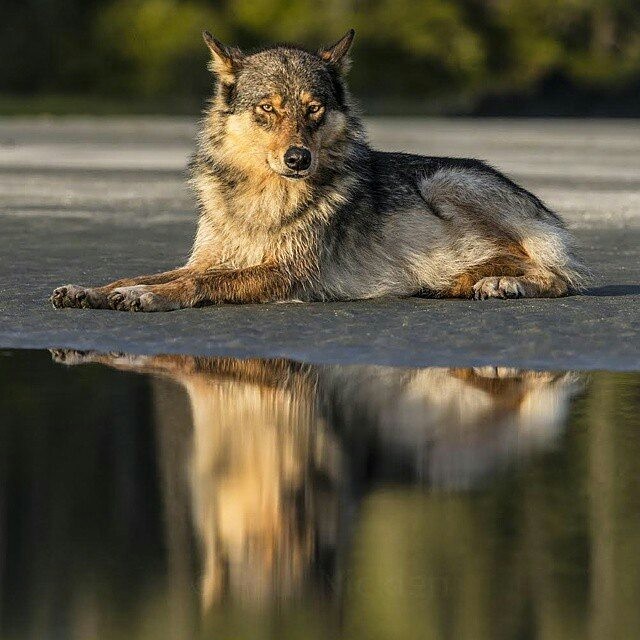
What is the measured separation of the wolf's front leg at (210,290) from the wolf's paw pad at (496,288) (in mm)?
1085

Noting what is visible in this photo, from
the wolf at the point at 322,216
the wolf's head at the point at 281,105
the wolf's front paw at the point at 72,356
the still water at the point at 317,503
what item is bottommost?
the still water at the point at 317,503

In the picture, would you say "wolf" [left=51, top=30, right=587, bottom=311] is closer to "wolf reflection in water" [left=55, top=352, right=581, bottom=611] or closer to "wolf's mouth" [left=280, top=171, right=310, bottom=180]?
"wolf's mouth" [left=280, top=171, right=310, bottom=180]

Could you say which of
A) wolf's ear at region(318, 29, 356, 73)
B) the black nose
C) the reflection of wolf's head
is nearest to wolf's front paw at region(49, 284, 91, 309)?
the black nose

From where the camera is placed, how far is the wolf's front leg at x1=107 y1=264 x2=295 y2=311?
30.6ft

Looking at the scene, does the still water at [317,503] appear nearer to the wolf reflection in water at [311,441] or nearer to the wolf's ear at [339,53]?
the wolf reflection in water at [311,441]

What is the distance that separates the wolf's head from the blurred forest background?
4385 cm

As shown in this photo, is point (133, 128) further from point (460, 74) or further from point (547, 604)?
point (547, 604)

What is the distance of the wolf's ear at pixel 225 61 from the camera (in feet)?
32.3

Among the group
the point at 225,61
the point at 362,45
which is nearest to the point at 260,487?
the point at 225,61

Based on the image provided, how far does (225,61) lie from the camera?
987 centimetres

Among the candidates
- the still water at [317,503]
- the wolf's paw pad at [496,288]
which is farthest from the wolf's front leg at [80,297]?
the wolf's paw pad at [496,288]

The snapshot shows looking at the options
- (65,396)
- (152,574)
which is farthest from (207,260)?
(152,574)

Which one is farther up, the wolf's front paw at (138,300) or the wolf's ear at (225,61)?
the wolf's ear at (225,61)

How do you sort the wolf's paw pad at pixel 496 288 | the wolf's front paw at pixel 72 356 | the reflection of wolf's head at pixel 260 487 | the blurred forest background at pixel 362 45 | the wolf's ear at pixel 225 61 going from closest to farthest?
the reflection of wolf's head at pixel 260 487, the wolf's front paw at pixel 72 356, the wolf's ear at pixel 225 61, the wolf's paw pad at pixel 496 288, the blurred forest background at pixel 362 45
